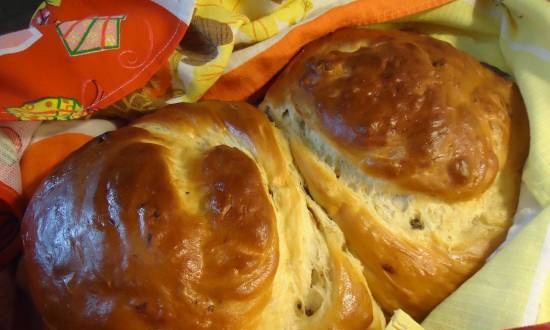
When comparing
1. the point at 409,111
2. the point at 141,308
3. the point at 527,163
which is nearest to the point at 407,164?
the point at 409,111

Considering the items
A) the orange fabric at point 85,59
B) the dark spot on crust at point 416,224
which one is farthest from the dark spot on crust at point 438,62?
the orange fabric at point 85,59

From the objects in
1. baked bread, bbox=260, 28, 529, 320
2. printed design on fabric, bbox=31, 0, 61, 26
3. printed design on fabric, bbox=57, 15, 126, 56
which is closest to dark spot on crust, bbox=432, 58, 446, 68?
baked bread, bbox=260, 28, 529, 320

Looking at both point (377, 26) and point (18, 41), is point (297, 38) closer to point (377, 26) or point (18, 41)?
point (377, 26)

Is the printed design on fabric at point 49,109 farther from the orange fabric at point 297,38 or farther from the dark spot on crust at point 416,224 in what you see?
the dark spot on crust at point 416,224

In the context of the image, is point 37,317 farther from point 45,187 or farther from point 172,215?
point 172,215

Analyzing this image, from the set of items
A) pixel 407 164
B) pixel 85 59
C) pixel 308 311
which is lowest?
pixel 308 311

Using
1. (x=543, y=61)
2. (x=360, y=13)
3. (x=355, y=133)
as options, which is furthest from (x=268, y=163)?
(x=543, y=61)
